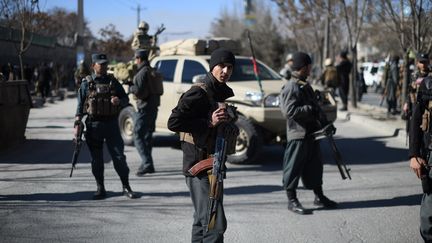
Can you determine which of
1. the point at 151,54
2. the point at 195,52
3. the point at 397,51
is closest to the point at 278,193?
the point at 195,52

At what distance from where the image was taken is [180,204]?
22.5 ft

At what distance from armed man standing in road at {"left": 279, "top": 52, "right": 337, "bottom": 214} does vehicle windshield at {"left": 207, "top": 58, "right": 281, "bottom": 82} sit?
391 cm

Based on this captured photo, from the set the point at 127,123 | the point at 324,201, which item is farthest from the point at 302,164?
the point at 127,123

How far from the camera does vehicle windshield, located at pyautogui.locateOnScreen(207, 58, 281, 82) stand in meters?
10.5

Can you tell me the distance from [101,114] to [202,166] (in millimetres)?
3101

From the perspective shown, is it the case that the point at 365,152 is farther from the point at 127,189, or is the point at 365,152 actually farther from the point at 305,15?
the point at 305,15

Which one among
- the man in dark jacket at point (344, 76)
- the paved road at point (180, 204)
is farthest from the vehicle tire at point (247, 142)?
the man in dark jacket at point (344, 76)

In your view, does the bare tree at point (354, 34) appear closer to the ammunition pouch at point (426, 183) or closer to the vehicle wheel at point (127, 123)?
the vehicle wheel at point (127, 123)

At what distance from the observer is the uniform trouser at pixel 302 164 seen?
6.45 metres

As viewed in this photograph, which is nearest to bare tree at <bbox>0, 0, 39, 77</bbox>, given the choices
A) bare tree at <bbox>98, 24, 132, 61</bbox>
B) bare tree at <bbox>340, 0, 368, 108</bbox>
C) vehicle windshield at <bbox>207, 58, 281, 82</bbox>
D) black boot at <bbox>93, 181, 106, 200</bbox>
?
vehicle windshield at <bbox>207, 58, 281, 82</bbox>

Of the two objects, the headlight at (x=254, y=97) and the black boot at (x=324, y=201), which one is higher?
the headlight at (x=254, y=97)

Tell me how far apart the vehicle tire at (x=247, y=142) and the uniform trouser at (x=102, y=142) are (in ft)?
8.54

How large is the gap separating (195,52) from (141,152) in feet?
10.4

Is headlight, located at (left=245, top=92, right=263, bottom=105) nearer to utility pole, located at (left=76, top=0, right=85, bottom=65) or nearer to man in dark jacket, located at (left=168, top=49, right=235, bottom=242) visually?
man in dark jacket, located at (left=168, top=49, right=235, bottom=242)
